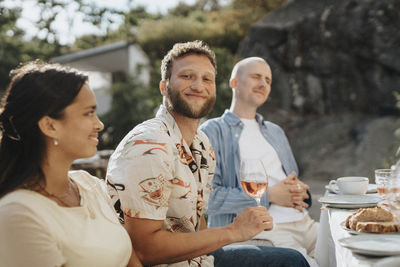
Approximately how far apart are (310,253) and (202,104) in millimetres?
1552

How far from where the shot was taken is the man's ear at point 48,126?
1.53m

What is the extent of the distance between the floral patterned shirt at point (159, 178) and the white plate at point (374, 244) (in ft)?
2.43

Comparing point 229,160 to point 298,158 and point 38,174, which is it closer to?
point 38,174

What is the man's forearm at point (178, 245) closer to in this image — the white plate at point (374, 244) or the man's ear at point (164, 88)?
the white plate at point (374, 244)

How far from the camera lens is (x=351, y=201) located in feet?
7.09

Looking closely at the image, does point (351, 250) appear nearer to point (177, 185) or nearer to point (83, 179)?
point (177, 185)

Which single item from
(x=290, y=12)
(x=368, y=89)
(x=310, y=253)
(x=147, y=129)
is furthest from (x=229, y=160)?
(x=290, y=12)

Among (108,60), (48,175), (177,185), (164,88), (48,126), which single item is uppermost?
(108,60)

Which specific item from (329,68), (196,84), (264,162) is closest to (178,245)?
(196,84)

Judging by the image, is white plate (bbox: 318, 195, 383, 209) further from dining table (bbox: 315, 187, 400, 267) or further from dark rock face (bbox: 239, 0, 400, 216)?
dark rock face (bbox: 239, 0, 400, 216)

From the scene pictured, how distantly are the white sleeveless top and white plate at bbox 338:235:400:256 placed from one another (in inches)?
32.7

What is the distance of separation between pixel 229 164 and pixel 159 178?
1579mm

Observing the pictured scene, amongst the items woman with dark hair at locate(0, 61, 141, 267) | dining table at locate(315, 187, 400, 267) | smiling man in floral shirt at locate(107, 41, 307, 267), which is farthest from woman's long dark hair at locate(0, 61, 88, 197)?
dining table at locate(315, 187, 400, 267)

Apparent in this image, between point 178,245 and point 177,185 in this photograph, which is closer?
point 178,245
